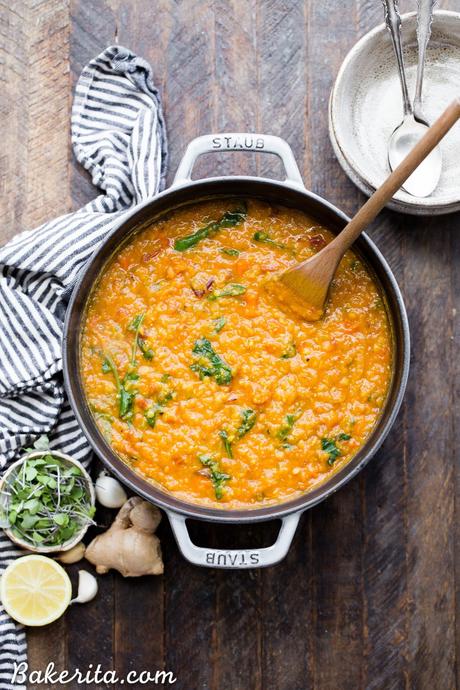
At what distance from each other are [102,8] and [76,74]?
0.84 ft

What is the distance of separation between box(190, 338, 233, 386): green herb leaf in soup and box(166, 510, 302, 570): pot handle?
448 millimetres

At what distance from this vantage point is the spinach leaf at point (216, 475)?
2553 millimetres

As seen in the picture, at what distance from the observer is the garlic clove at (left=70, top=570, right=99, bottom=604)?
2.79m

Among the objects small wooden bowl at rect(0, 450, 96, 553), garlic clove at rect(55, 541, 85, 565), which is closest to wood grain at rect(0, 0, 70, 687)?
small wooden bowl at rect(0, 450, 96, 553)

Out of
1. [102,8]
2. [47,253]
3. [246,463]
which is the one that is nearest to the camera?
[246,463]

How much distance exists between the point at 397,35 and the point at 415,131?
320mm

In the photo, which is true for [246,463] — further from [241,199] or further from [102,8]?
[102,8]

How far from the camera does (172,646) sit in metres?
2.84

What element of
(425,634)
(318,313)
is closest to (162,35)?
(318,313)

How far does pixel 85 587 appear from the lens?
279cm

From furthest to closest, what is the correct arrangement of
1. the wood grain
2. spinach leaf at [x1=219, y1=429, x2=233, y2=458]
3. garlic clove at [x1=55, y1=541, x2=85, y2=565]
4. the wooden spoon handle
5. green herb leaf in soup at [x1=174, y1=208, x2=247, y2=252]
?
1. the wood grain
2. garlic clove at [x1=55, y1=541, x2=85, y2=565]
3. green herb leaf in soup at [x1=174, y1=208, x2=247, y2=252]
4. spinach leaf at [x1=219, y1=429, x2=233, y2=458]
5. the wooden spoon handle

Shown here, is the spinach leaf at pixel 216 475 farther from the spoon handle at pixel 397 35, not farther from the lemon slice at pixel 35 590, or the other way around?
the spoon handle at pixel 397 35

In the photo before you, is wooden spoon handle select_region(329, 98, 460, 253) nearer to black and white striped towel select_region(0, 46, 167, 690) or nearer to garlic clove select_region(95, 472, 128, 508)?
black and white striped towel select_region(0, 46, 167, 690)

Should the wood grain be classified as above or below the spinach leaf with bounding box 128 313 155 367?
above
